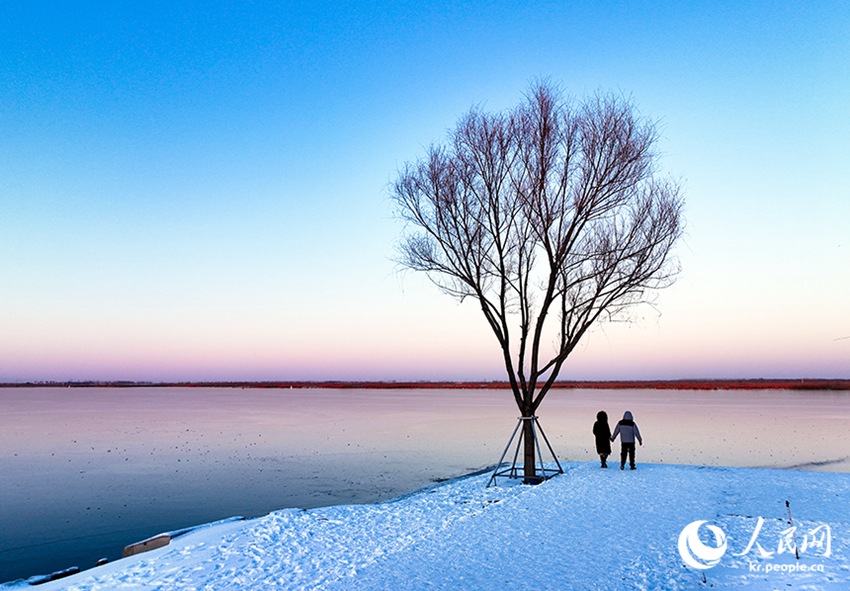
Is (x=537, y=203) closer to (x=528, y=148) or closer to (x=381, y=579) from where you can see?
(x=528, y=148)

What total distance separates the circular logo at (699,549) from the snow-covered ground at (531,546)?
0.03m

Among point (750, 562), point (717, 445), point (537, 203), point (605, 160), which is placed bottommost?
point (717, 445)

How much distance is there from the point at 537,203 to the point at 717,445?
23.5m

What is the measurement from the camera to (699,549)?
349 inches

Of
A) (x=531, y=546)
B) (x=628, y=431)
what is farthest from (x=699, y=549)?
(x=628, y=431)

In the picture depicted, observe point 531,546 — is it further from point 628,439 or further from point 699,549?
point 628,439

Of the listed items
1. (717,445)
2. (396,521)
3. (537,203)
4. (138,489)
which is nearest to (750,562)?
(396,521)

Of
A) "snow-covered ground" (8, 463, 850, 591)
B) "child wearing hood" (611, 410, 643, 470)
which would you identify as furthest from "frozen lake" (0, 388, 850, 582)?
"child wearing hood" (611, 410, 643, 470)

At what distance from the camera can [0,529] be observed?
49.8ft

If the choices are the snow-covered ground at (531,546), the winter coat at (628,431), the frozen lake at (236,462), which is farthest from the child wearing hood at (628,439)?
the frozen lake at (236,462)

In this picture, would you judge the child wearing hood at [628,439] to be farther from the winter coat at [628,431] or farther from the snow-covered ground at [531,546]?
the snow-covered ground at [531,546]

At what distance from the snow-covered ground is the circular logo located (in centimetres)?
3

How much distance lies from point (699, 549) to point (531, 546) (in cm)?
252

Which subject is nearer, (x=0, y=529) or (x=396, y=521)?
(x=396, y=521)
